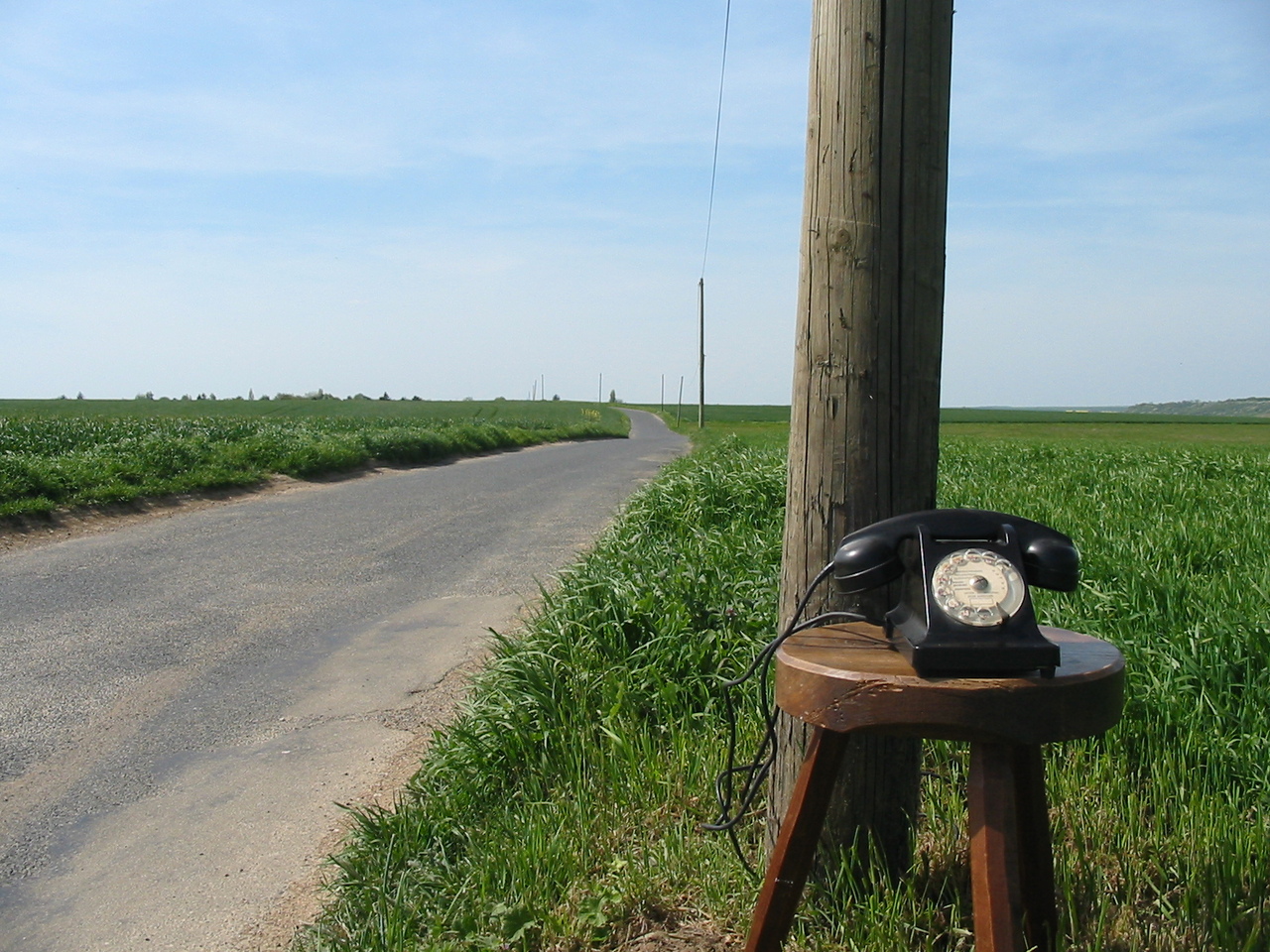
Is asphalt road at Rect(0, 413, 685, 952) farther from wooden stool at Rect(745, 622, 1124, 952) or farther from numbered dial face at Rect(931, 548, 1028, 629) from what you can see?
numbered dial face at Rect(931, 548, 1028, 629)

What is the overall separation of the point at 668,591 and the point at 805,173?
2.92 meters

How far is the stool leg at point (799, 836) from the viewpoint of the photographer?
2.01 m

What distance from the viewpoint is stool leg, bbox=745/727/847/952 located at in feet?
6.59

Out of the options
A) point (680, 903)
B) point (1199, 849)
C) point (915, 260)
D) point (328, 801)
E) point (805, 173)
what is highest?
point (805, 173)

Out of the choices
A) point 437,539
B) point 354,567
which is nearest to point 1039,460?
point 437,539

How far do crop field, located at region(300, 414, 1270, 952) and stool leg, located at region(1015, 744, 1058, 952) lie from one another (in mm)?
100

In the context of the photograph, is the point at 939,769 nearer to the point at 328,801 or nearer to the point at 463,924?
the point at 463,924

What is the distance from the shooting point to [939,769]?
315 cm

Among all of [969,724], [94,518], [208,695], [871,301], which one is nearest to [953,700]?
[969,724]

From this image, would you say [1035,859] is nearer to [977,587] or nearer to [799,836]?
[799,836]

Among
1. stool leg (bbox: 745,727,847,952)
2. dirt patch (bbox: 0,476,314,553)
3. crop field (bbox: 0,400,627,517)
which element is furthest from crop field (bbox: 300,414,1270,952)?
crop field (bbox: 0,400,627,517)

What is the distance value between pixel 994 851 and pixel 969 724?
0.77 feet

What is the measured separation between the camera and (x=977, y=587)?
1857 millimetres

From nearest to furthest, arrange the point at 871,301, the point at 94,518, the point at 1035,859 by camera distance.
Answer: the point at 1035,859 → the point at 871,301 → the point at 94,518
